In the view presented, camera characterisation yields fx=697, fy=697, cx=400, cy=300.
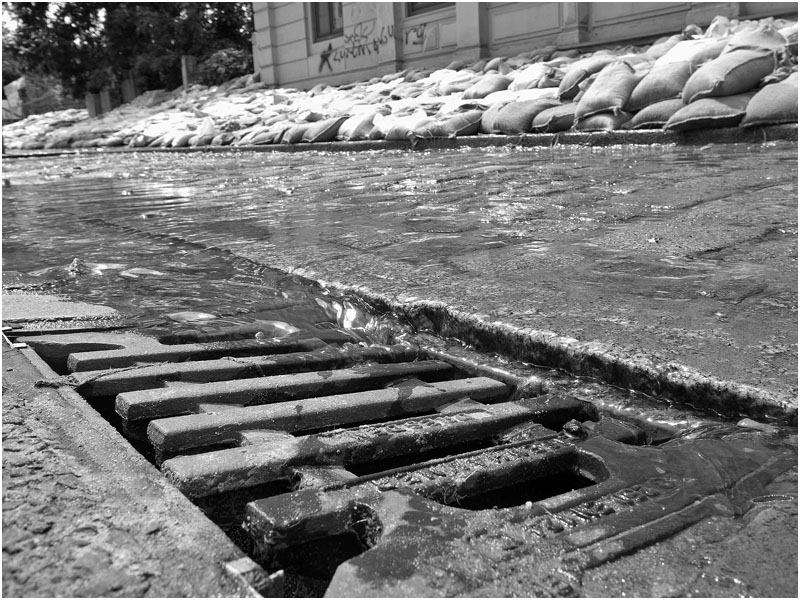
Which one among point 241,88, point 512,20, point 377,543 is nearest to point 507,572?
point 377,543

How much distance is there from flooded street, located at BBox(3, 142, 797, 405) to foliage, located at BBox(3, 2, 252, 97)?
72.6 feet

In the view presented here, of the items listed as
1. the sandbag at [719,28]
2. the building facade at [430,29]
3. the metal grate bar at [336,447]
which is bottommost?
the metal grate bar at [336,447]

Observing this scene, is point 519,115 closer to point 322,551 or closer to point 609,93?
point 609,93

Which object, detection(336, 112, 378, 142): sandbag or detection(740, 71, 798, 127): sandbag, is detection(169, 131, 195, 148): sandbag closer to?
detection(336, 112, 378, 142): sandbag

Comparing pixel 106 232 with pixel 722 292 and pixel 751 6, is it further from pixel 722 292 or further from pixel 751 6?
pixel 751 6

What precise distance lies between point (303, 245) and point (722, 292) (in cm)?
152

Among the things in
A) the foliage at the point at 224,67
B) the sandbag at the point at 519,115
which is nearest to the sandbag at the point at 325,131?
the sandbag at the point at 519,115

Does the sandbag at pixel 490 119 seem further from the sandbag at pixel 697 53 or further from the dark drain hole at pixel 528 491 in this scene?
the dark drain hole at pixel 528 491

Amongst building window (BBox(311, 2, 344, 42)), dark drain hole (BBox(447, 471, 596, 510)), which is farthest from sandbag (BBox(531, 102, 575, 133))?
building window (BBox(311, 2, 344, 42))

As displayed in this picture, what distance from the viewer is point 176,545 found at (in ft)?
2.45

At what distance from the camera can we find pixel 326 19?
1991 cm

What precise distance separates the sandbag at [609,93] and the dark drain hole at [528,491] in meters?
6.75

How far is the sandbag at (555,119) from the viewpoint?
7.64m

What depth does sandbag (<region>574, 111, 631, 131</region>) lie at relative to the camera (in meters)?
7.05
